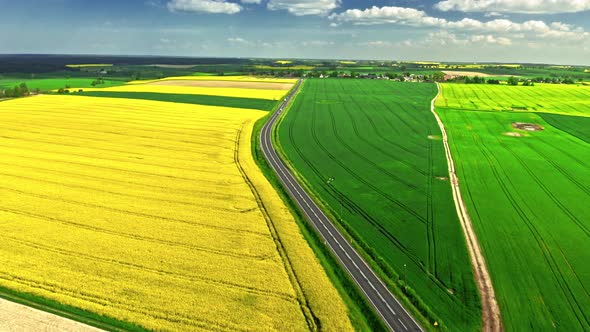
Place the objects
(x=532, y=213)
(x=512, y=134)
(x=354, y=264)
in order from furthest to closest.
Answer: (x=512, y=134)
(x=532, y=213)
(x=354, y=264)

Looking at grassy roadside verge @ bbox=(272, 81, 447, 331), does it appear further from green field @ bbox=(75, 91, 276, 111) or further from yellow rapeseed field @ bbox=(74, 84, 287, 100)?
yellow rapeseed field @ bbox=(74, 84, 287, 100)

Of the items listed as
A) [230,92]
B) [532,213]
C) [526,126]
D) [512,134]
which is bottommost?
[532,213]

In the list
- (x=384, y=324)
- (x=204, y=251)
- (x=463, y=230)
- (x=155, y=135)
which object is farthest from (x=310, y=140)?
(x=384, y=324)

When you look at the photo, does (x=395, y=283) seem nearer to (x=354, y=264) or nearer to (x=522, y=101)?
(x=354, y=264)

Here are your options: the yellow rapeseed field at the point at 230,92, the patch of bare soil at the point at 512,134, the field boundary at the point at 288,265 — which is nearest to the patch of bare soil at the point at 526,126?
the patch of bare soil at the point at 512,134

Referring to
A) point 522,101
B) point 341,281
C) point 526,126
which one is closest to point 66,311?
point 341,281

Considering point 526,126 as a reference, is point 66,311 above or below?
below
